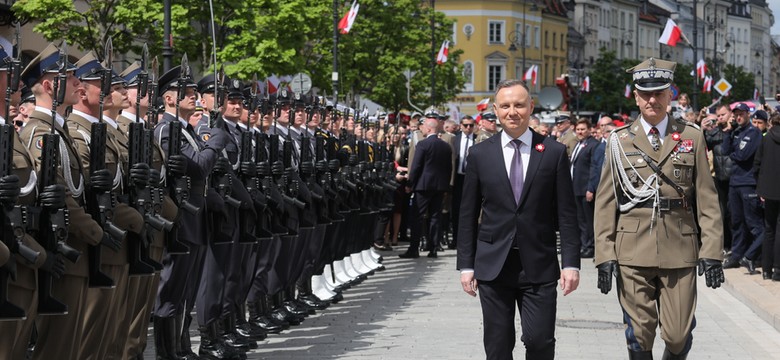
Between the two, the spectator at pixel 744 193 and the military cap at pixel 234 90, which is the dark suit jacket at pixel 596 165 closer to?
the spectator at pixel 744 193

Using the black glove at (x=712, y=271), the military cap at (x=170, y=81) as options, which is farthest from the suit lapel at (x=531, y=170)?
the military cap at (x=170, y=81)

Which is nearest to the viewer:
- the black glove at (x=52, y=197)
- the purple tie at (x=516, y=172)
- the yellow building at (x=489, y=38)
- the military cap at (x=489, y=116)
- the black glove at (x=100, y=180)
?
the black glove at (x=52, y=197)

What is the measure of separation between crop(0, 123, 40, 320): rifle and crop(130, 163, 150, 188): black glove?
191 cm

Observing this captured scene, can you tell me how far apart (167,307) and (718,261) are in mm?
3561

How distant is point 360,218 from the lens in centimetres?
1833

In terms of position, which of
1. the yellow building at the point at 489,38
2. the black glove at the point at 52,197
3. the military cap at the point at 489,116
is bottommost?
the black glove at the point at 52,197

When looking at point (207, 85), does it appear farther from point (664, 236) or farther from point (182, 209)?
point (664, 236)

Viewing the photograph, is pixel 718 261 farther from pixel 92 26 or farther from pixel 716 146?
pixel 92 26

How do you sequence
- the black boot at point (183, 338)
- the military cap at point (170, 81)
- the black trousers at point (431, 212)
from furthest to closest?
1. the black trousers at point (431, 212)
2. the military cap at point (170, 81)
3. the black boot at point (183, 338)

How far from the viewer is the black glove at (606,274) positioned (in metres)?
9.13

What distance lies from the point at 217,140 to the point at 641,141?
306 centimetres

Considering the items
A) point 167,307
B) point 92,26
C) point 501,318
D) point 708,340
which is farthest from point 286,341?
point 92,26

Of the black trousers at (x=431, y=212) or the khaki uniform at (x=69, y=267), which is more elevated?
the khaki uniform at (x=69, y=267)

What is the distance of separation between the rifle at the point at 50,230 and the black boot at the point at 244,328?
15.2 feet
